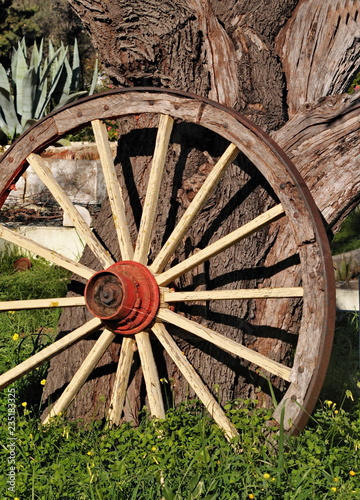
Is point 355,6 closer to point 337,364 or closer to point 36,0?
point 337,364

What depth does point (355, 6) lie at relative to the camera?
11.6 feet

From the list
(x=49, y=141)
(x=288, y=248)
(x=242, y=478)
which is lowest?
(x=242, y=478)

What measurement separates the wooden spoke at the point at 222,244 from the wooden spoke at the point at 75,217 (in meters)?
0.31

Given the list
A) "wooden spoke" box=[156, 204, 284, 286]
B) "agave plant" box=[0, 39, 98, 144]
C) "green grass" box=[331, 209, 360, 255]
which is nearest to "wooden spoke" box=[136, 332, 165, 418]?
"wooden spoke" box=[156, 204, 284, 286]

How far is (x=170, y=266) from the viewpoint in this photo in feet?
11.7

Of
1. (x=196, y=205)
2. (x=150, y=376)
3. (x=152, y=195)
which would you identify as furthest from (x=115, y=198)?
(x=150, y=376)

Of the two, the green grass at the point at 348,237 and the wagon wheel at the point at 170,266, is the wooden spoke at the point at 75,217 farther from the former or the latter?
the green grass at the point at 348,237

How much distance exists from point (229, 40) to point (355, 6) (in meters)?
0.67

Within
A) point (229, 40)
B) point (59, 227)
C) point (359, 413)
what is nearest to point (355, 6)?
point (229, 40)

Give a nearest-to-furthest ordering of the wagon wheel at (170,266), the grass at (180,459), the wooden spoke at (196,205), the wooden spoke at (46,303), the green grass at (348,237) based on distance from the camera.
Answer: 1. the grass at (180,459)
2. the wagon wheel at (170,266)
3. the wooden spoke at (196,205)
4. the wooden spoke at (46,303)
5. the green grass at (348,237)

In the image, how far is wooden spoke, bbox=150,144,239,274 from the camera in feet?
10.5

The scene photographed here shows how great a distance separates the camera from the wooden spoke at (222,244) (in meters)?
3.09

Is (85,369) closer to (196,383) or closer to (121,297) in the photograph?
(121,297)

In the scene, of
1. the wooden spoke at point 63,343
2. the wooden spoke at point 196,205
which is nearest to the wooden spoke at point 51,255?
the wooden spoke at point 63,343
